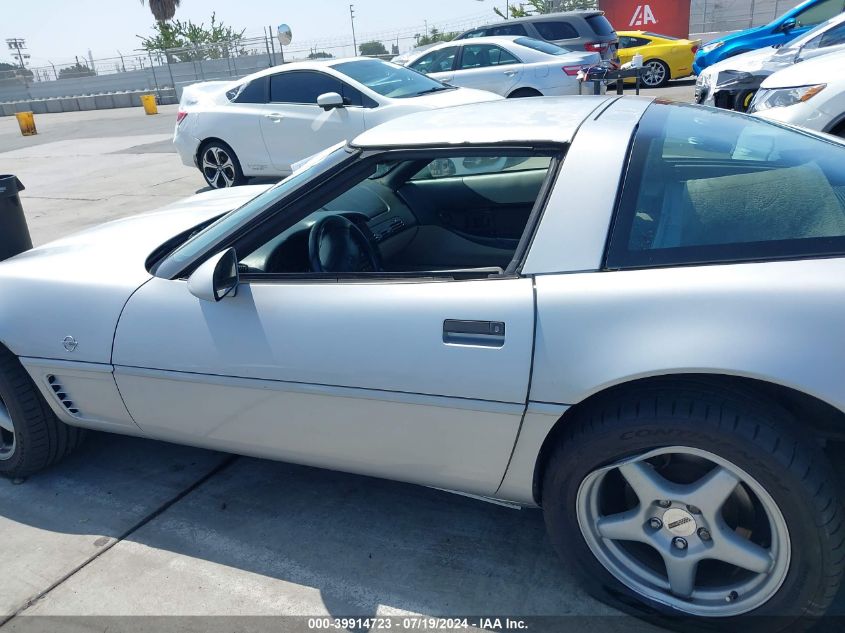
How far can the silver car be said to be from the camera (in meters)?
1.72

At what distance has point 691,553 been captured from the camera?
74.6 inches

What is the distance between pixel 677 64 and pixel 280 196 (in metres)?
16.0

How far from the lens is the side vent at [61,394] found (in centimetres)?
265

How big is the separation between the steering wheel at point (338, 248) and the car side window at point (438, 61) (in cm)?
913

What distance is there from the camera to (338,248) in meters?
2.54

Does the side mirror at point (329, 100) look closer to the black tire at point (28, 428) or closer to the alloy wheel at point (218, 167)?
the alloy wheel at point (218, 167)

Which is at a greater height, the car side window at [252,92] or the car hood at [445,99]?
the car side window at [252,92]

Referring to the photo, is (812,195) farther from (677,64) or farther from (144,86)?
(144,86)

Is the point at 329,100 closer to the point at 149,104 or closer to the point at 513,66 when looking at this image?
the point at 513,66

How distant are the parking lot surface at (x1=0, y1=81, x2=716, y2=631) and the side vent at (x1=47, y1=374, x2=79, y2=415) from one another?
423 mm

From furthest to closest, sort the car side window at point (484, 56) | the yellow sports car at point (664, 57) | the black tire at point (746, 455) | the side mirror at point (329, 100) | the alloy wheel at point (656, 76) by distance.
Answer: the alloy wheel at point (656, 76) → the yellow sports car at point (664, 57) → the car side window at point (484, 56) → the side mirror at point (329, 100) → the black tire at point (746, 455)

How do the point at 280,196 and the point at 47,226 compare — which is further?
the point at 47,226

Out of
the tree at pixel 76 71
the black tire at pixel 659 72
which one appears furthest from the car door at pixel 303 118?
the tree at pixel 76 71

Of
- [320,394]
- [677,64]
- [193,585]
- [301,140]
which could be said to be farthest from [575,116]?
[677,64]
